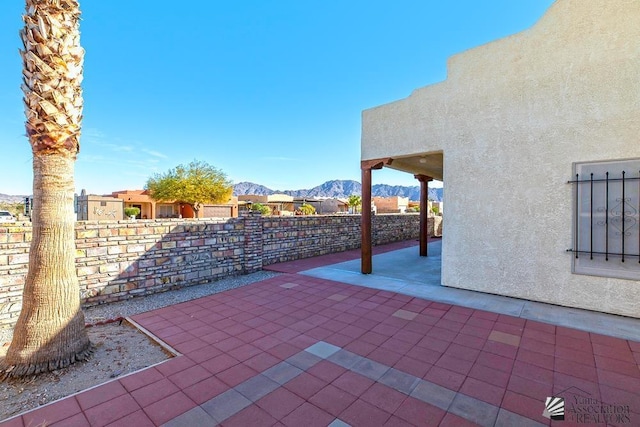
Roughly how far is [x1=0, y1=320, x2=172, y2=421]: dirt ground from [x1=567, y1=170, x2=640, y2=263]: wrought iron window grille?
7263 mm

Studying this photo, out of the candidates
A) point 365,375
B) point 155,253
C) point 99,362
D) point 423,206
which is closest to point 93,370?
point 99,362

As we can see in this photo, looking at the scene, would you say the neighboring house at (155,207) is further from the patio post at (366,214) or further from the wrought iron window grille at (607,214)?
the wrought iron window grille at (607,214)

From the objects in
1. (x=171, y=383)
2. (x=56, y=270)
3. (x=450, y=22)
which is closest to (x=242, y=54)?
(x=450, y=22)

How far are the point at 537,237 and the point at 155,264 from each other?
838 centimetres

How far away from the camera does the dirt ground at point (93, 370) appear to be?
280 centimetres

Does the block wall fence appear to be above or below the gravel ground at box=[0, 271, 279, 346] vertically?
above

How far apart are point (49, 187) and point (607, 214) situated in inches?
340

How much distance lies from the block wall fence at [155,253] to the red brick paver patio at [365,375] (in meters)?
1.54

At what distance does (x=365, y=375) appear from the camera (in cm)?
318

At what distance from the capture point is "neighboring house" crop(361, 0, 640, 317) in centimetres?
478

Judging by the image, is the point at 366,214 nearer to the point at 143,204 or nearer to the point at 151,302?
the point at 151,302

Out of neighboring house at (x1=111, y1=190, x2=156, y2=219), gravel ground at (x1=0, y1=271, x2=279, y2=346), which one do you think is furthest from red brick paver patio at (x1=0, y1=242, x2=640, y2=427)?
neighboring house at (x1=111, y1=190, x2=156, y2=219)

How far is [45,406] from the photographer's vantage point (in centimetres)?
267

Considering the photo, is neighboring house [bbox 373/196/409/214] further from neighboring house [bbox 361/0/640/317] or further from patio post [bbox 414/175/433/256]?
neighboring house [bbox 361/0/640/317]
